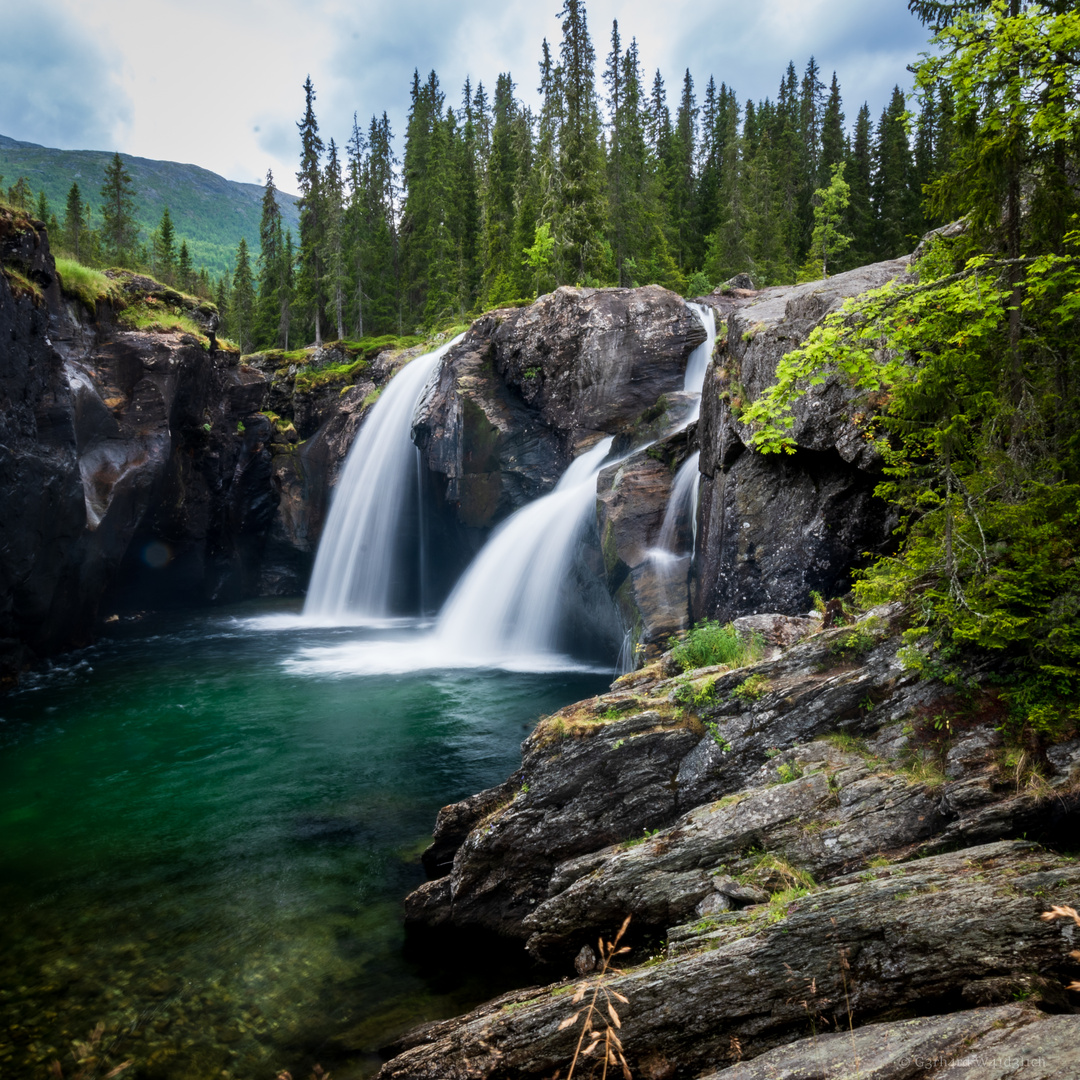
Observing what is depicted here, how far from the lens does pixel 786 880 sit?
5270 millimetres

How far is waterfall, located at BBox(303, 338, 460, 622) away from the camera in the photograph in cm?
2892

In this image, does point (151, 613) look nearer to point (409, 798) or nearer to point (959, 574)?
point (409, 798)

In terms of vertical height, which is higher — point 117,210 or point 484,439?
point 117,210

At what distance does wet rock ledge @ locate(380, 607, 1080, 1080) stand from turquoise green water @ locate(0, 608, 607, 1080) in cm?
104

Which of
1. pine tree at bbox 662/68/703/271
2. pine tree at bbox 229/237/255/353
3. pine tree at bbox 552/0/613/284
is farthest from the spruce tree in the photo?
pine tree at bbox 229/237/255/353

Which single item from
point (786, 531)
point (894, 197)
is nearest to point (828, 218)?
point (894, 197)

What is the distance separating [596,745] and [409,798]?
16.9 feet

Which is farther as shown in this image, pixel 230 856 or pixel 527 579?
pixel 527 579

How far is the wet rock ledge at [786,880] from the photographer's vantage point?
390cm

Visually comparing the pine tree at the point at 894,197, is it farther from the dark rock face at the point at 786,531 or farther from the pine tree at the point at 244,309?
the pine tree at the point at 244,309

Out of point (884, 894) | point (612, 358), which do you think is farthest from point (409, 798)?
point (612, 358)

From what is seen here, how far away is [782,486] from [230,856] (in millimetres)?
10193

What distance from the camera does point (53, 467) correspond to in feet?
57.2

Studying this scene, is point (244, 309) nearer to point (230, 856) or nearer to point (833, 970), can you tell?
point (230, 856)
